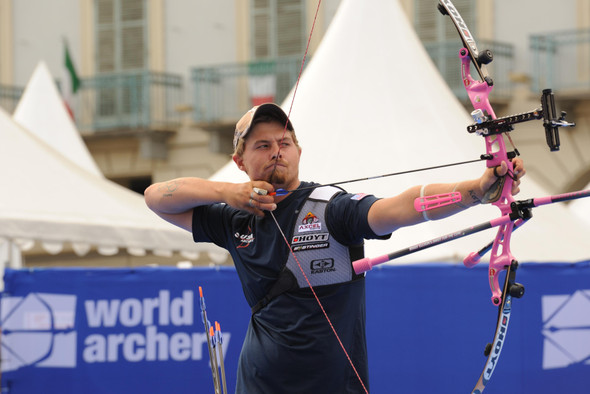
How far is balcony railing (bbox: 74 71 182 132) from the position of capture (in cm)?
1995

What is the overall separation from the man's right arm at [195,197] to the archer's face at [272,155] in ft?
0.21

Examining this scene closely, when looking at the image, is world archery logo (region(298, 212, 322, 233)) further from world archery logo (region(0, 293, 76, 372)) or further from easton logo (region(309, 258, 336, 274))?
world archery logo (region(0, 293, 76, 372))

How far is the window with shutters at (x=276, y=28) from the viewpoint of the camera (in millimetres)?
19688

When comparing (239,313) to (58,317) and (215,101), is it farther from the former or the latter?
(215,101)

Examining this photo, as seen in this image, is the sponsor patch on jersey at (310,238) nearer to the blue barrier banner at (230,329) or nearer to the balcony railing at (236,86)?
the blue barrier banner at (230,329)

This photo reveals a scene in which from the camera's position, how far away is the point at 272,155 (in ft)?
10.2

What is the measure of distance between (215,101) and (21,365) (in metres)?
13.0

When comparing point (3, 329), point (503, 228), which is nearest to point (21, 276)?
point (3, 329)

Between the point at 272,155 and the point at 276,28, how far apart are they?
1698 cm

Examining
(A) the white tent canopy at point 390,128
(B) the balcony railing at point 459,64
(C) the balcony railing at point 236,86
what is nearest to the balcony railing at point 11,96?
Answer: (C) the balcony railing at point 236,86

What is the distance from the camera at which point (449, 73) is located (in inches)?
711

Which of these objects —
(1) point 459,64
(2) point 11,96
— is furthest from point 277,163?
(2) point 11,96

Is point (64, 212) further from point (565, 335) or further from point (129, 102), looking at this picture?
point (129, 102)

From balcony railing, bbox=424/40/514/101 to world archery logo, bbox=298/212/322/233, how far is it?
46.8ft
